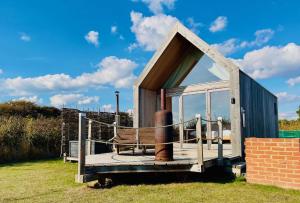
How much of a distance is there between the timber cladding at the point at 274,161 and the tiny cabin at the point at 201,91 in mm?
1768

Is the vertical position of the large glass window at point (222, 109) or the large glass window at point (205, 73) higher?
the large glass window at point (205, 73)

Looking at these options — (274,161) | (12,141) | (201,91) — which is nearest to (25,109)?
(12,141)

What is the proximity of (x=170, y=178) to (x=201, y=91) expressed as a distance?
3988 mm

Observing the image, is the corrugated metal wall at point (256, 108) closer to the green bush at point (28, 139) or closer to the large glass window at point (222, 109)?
the large glass window at point (222, 109)

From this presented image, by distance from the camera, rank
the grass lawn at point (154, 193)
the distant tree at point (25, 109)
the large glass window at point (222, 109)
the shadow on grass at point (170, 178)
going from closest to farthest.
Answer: the grass lawn at point (154, 193)
the shadow on grass at point (170, 178)
the large glass window at point (222, 109)
the distant tree at point (25, 109)

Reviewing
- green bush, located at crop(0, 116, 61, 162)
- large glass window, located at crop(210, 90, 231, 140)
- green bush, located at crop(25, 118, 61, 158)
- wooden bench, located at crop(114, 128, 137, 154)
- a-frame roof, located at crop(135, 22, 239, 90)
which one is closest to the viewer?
wooden bench, located at crop(114, 128, 137, 154)

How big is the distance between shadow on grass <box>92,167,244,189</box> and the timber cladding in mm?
573

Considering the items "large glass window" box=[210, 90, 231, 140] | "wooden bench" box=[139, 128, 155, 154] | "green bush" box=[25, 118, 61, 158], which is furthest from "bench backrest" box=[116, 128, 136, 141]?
"green bush" box=[25, 118, 61, 158]

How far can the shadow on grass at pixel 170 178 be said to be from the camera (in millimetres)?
6598

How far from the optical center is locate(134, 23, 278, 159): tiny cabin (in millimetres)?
8328

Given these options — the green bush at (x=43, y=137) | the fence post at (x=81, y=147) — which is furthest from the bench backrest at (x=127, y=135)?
the green bush at (x=43, y=137)

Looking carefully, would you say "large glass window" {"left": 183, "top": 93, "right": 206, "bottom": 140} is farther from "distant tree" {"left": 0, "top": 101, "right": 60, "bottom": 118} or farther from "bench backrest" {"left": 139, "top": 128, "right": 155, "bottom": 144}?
"distant tree" {"left": 0, "top": 101, "right": 60, "bottom": 118}

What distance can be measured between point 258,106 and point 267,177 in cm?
478

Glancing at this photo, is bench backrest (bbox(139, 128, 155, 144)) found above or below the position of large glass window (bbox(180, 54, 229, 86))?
below
